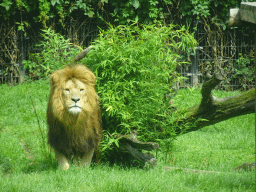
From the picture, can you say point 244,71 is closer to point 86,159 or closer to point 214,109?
point 214,109

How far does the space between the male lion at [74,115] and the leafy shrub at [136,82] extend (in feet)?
0.78

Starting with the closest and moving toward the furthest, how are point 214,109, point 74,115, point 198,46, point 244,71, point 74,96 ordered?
point 74,96
point 74,115
point 214,109
point 244,71
point 198,46

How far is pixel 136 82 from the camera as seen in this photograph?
4766 mm

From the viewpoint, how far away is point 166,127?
4914 millimetres

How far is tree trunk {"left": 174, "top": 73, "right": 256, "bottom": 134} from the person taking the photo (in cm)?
473

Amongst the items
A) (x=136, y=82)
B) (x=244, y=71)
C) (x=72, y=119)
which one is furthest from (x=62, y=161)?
(x=244, y=71)

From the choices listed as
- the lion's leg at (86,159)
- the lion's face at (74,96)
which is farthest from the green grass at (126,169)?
the lion's face at (74,96)

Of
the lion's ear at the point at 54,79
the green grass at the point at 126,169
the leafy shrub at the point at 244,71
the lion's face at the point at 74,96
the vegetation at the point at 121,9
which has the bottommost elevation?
the green grass at the point at 126,169

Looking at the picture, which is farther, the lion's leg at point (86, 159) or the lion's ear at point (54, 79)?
the lion's leg at point (86, 159)

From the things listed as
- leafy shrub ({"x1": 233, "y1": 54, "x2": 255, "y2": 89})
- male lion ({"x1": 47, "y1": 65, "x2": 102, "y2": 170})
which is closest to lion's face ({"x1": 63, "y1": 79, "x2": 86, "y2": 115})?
male lion ({"x1": 47, "y1": 65, "x2": 102, "y2": 170})

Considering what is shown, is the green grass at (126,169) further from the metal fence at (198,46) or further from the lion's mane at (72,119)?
the metal fence at (198,46)

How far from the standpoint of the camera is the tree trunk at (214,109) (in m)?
4.73

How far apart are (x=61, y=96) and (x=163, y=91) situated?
4.45ft

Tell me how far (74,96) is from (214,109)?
6.18 feet
